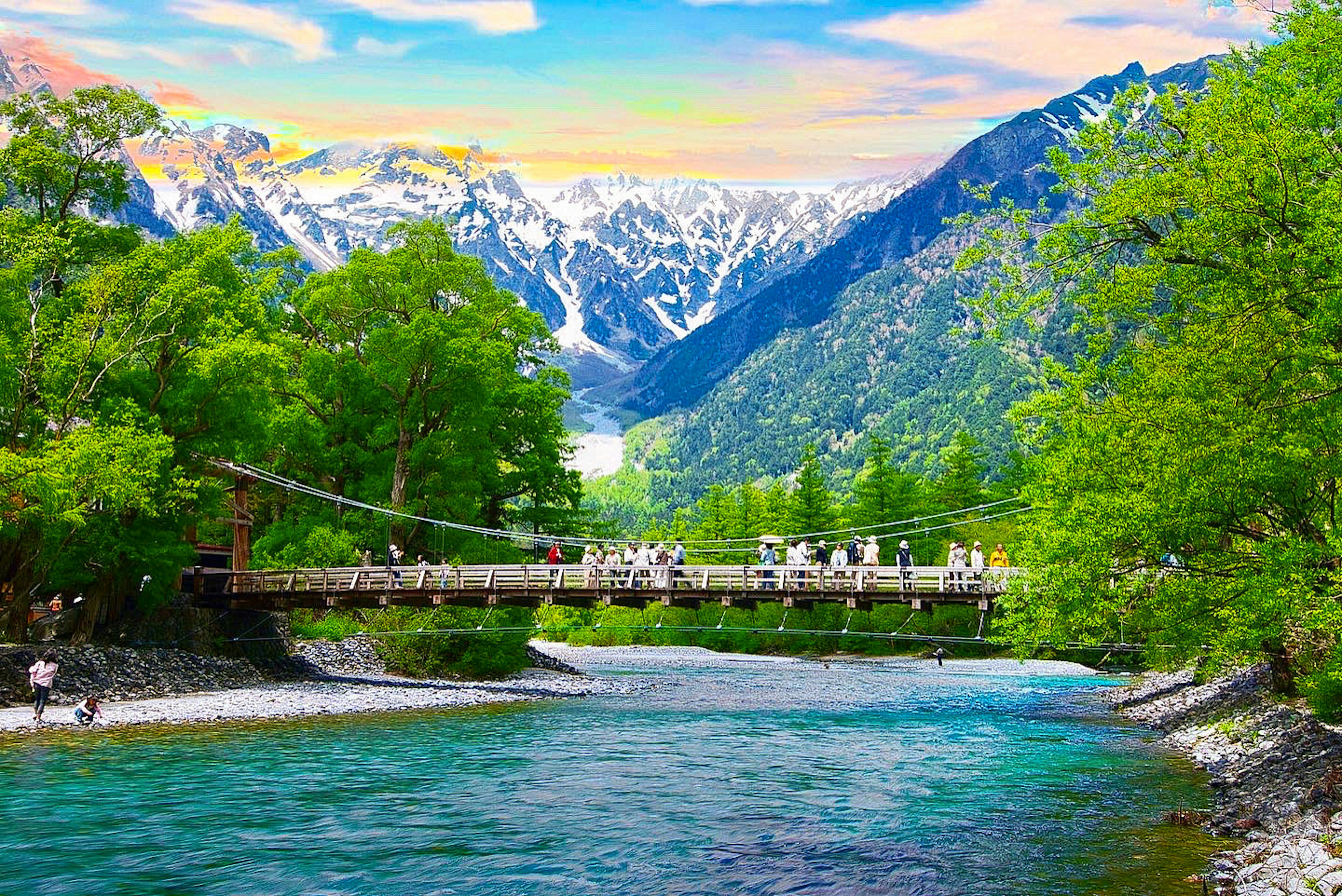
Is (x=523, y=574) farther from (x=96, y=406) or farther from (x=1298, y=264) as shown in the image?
(x=1298, y=264)

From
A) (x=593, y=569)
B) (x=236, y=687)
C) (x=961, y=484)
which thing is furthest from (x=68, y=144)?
(x=961, y=484)

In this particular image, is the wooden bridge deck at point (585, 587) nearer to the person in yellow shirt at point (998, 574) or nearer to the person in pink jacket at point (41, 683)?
the person in yellow shirt at point (998, 574)

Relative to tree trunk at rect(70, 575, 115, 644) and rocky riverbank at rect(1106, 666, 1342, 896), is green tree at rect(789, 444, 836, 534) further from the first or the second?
tree trunk at rect(70, 575, 115, 644)

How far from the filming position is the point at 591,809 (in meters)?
21.3

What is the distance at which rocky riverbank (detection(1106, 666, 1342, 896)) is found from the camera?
14.3 metres

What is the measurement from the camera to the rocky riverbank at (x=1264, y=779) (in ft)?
47.0

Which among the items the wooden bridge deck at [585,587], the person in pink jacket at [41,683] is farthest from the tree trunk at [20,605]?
the wooden bridge deck at [585,587]

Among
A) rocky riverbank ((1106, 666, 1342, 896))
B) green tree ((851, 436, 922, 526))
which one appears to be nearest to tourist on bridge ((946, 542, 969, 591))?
rocky riverbank ((1106, 666, 1342, 896))

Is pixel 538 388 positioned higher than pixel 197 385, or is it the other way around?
pixel 538 388

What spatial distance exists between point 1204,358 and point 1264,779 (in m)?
7.79

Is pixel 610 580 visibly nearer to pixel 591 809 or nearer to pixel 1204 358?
pixel 591 809

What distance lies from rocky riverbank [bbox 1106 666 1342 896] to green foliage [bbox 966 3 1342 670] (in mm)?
2197

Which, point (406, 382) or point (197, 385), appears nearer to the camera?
point (197, 385)

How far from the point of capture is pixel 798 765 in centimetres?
2692
